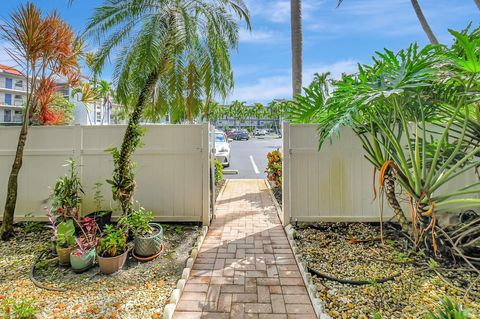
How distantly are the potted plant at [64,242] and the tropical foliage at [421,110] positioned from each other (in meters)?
3.44

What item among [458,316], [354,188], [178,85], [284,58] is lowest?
[458,316]

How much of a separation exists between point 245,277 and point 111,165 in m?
3.03

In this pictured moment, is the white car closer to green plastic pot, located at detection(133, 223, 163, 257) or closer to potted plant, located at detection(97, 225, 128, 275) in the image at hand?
green plastic pot, located at detection(133, 223, 163, 257)

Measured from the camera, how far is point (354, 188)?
439 cm

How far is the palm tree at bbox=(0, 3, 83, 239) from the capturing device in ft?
12.0

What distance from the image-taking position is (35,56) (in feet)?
12.6

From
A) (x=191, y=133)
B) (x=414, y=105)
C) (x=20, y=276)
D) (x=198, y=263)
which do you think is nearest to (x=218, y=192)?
(x=191, y=133)

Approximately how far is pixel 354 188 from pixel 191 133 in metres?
3.01

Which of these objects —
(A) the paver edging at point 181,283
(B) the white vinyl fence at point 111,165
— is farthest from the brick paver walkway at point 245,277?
(B) the white vinyl fence at point 111,165

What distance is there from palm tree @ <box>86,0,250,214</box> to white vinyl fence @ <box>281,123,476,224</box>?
1.79 meters

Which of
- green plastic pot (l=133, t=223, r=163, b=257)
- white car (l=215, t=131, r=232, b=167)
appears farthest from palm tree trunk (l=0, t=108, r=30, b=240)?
white car (l=215, t=131, r=232, b=167)

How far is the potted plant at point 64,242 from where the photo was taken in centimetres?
315

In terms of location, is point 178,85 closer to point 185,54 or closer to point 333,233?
point 185,54

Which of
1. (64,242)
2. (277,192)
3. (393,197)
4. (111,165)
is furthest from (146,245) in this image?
(277,192)
